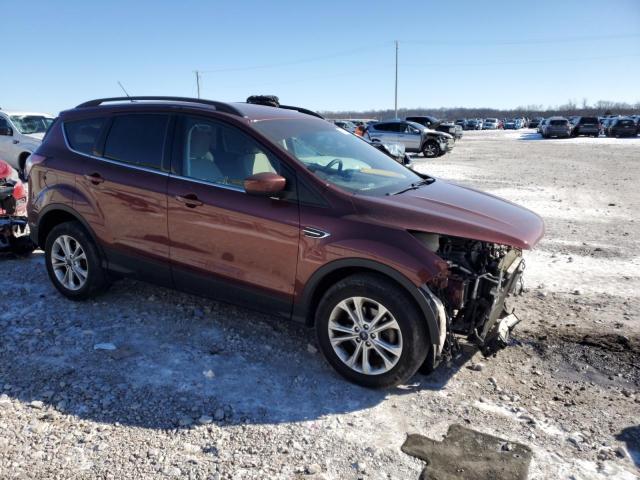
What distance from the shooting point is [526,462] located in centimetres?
296

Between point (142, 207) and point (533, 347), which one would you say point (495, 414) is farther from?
point (142, 207)

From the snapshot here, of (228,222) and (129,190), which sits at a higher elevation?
(129,190)

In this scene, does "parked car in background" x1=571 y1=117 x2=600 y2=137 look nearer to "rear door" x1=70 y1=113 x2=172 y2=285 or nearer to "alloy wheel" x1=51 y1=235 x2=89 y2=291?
"rear door" x1=70 y1=113 x2=172 y2=285

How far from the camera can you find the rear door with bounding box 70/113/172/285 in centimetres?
438

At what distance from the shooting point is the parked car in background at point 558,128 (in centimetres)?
4236

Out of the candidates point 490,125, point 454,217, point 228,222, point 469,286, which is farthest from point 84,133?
point 490,125

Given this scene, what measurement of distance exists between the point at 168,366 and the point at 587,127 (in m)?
46.4

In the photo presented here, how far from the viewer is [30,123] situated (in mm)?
14000

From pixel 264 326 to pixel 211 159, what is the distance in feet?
4.93

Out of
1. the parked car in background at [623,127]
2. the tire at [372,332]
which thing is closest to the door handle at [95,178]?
the tire at [372,332]

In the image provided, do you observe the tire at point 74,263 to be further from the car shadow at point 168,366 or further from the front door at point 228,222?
the front door at point 228,222

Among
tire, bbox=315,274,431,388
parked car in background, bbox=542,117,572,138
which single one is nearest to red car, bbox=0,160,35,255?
tire, bbox=315,274,431,388

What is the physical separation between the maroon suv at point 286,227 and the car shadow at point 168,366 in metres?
0.27

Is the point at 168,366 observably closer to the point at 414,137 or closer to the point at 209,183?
the point at 209,183
